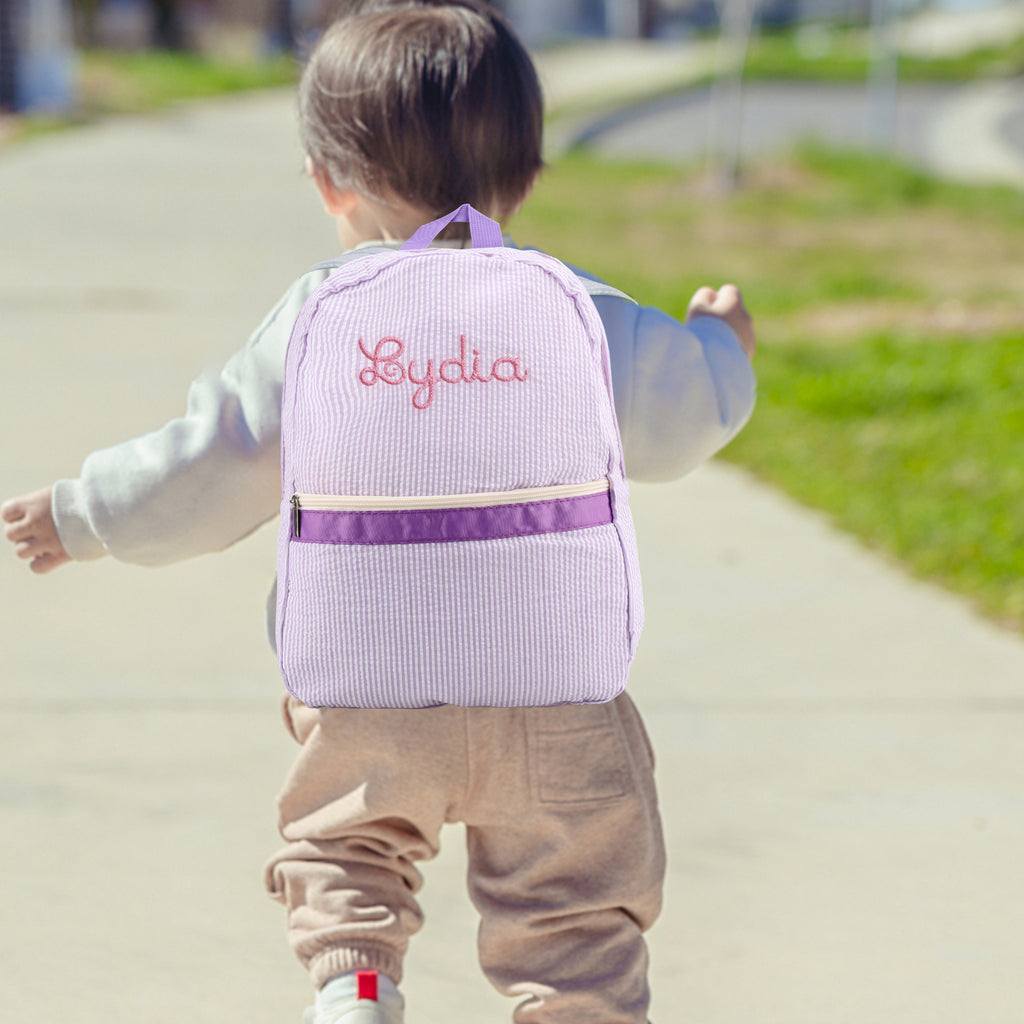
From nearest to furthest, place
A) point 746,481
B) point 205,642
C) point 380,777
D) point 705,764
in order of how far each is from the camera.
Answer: point 380,777 < point 705,764 < point 205,642 < point 746,481

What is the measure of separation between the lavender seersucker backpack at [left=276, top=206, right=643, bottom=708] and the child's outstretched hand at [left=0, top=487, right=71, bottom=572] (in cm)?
36

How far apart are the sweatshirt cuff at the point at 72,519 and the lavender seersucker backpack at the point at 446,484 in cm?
31

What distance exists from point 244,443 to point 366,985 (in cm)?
63

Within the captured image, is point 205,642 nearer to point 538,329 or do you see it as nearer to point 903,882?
point 903,882

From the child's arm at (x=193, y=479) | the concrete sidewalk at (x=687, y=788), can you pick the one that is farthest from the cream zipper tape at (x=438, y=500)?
the concrete sidewalk at (x=687, y=788)

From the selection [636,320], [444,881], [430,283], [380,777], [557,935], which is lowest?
[444,881]

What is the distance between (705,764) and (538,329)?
143 centimetres

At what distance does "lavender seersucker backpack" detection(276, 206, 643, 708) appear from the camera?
155 cm

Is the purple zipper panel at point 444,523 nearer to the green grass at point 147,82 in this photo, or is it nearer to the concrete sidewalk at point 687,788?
the concrete sidewalk at point 687,788

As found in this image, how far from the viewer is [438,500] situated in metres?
1.55

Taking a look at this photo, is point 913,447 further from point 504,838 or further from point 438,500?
point 438,500

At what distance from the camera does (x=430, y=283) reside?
1.58 m

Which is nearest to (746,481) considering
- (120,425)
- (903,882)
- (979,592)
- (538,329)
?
(979,592)

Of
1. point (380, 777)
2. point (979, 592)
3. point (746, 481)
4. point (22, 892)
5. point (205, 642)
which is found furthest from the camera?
point (746, 481)
